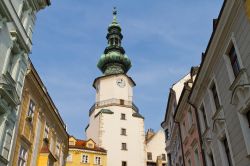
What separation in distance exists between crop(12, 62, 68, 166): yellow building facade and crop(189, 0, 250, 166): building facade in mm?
10629

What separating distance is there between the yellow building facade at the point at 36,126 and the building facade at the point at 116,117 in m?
30.8

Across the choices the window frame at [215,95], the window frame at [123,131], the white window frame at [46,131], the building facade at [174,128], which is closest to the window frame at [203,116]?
the window frame at [215,95]

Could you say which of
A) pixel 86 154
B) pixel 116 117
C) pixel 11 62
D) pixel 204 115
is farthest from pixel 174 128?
pixel 116 117

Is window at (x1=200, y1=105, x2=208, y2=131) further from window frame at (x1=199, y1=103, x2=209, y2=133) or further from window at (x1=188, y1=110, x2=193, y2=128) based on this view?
window at (x1=188, y1=110, x2=193, y2=128)

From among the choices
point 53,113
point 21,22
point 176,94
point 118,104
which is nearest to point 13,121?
point 21,22

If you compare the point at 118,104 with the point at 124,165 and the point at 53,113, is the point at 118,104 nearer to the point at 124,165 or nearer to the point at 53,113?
the point at 124,165

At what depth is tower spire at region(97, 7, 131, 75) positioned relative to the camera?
70.6 meters

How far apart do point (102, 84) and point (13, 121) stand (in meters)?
49.7

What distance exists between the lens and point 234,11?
1443 cm

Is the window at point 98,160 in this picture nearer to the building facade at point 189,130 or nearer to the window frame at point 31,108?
the building facade at point 189,130

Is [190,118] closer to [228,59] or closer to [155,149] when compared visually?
[228,59]

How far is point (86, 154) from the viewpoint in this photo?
53812 millimetres

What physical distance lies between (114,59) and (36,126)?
4920 cm

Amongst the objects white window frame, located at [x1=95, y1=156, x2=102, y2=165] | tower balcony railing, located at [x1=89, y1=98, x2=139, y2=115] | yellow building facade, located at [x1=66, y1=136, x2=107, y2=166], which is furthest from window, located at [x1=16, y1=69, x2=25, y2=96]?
tower balcony railing, located at [x1=89, y1=98, x2=139, y2=115]
